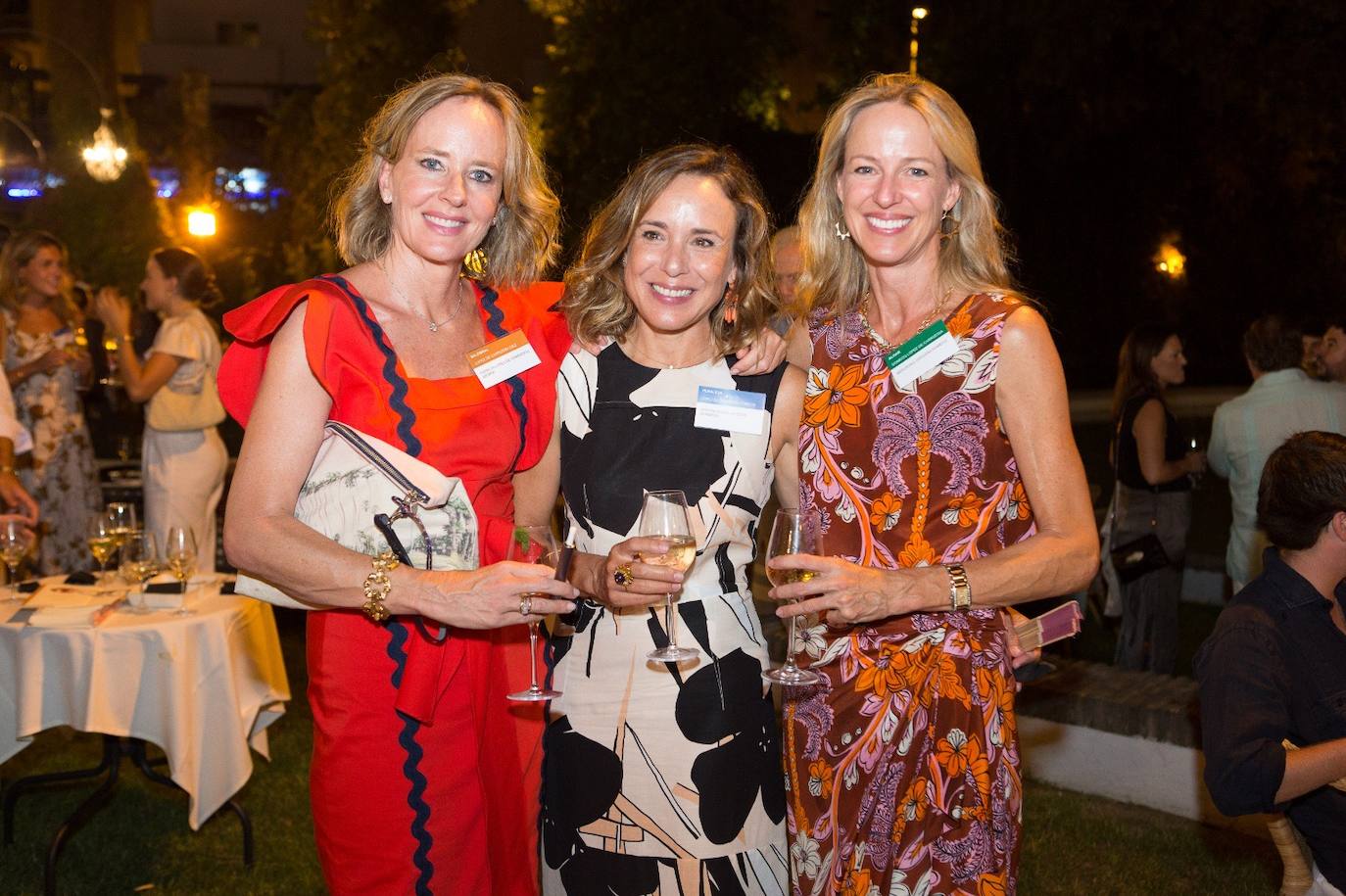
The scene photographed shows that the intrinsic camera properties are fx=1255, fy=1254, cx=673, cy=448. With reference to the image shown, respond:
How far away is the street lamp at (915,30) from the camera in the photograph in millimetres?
16906

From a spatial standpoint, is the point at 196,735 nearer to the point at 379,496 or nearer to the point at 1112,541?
the point at 379,496

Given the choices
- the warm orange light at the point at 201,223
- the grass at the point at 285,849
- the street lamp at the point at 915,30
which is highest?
the street lamp at the point at 915,30

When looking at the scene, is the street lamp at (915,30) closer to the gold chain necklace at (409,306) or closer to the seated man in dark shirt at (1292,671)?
the seated man in dark shirt at (1292,671)

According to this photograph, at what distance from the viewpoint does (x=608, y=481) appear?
97.3 inches

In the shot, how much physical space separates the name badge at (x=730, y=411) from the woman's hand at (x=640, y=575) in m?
0.43

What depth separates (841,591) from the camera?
202 cm

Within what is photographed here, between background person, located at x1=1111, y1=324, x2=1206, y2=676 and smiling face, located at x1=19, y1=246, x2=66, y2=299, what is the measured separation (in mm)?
5568

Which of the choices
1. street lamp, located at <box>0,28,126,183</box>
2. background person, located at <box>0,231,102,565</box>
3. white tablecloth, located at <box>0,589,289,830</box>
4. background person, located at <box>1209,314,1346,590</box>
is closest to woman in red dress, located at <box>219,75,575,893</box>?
white tablecloth, located at <box>0,589,289,830</box>

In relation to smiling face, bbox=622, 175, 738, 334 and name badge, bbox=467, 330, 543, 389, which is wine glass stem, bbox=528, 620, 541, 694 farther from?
smiling face, bbox=622, 175, 738, 334

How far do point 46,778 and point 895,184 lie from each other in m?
4.15

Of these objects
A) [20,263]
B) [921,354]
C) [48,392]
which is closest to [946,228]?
[921,354]

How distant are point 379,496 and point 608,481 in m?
0.46

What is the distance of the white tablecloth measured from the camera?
407cm

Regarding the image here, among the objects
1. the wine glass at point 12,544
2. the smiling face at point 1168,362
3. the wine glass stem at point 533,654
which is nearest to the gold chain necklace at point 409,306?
the wine glass stem at point 533,654
